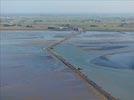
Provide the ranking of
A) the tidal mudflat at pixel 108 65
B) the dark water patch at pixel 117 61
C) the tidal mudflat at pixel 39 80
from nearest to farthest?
the tidal mudflat at pixel 39 80 < the tidal mudflat at pixel 108 65 < the dark water patch at pixel 117 61

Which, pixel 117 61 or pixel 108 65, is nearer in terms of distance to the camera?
pixel 108 65

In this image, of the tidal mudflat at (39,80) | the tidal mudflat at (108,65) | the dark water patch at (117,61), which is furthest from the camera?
the dark water patch at (117,61)

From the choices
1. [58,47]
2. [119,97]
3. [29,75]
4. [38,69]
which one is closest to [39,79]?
[29,75]

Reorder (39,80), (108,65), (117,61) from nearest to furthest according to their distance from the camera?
1. (39,80)
2. (108,65)
3. (117,61)

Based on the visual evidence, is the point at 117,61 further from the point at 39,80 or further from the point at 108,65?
the point at 39,80

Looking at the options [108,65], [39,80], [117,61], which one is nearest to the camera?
[39,80]

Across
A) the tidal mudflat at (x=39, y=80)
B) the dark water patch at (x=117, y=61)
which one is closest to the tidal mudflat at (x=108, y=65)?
the dark water patch at (x=117, y=61)

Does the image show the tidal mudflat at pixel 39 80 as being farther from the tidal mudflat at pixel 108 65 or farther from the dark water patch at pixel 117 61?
the dark water patch at pixel 117 61

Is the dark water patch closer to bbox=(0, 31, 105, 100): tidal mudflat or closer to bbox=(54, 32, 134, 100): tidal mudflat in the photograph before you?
bbox=(54, 32, 134, 100): tidal mudflat

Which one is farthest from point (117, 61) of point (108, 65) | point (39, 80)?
point (39, 80)

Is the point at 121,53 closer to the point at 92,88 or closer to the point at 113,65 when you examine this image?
the point at 113,65

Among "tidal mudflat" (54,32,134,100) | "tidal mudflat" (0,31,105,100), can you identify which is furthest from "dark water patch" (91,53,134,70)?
"tidal mudflat" (0,31,105,100)
